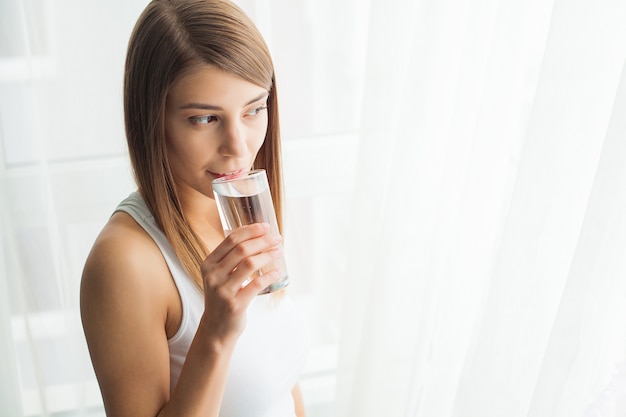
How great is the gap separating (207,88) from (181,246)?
0.80 feet

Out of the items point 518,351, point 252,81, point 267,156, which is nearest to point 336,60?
point 267,156

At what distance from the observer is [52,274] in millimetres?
1650

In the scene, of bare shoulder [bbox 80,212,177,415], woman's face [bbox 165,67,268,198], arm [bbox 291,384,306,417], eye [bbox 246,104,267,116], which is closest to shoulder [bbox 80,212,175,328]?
bare shoulder [bbox 80,212,177,415]

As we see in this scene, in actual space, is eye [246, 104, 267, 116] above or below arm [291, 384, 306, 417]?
above

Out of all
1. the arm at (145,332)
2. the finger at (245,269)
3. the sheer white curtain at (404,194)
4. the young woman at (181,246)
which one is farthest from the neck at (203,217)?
the sheer white curtain at (404,194)

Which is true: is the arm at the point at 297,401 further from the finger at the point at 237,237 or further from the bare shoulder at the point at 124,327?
the finger at the point at 237,237

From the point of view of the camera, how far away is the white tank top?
100cm

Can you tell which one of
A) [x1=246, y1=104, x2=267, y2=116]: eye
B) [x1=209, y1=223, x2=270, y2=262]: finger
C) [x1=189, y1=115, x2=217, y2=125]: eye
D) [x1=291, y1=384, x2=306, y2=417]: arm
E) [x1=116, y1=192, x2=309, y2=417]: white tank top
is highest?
[x1=246, y1=104, x2=267, y2=116]: eye

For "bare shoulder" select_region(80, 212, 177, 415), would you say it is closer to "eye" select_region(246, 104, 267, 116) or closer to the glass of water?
the glass of water

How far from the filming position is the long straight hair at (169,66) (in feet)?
3.02

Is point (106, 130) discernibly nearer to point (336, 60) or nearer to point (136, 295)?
point (336, 60)

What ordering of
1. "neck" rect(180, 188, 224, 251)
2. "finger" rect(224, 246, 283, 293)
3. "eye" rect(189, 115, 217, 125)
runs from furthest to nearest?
"neck" rect(180, 188, 224, 251) → "eye" rect(189, 115, 217, 125) → "finger" rect(224, 246, 283, 293)

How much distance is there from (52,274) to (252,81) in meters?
0.95

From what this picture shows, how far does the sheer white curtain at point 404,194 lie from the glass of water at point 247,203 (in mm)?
403
